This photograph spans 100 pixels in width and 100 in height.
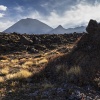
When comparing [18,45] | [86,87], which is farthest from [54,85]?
[18,45]

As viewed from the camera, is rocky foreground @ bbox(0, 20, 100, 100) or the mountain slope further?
the mountain slope

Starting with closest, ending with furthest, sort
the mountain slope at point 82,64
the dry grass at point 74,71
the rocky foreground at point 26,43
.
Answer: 1. the mountain slope at point 82,64
2. the dry grass at point 74,71
3. the rocky foreground at point 26,43

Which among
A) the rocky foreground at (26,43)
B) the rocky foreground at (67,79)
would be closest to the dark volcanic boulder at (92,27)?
the rocky foreground at (67,79)

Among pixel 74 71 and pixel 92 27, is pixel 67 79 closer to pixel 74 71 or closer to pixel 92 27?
pixel 74 71

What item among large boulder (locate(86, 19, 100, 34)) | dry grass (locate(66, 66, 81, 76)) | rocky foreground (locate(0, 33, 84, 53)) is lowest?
rocky foreground (locate(0, 33, 84, 53))

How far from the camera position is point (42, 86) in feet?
48.6

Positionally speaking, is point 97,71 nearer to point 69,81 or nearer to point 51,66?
point 69,81

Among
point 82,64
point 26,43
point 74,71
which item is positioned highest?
point 82,64

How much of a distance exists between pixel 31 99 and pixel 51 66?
6452 millimetres

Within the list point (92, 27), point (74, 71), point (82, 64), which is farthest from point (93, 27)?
point (74, 71)

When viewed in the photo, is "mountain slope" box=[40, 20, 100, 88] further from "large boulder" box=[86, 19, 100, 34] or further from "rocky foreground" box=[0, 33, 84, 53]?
"rocky foreground" box=[0, 33, 84, 53]

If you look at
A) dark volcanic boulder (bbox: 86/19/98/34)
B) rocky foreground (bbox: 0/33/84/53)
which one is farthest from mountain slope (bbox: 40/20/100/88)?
rocky foreground (bbox: 0/33/84/53)

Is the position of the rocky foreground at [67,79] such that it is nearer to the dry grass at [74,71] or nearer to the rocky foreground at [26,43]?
the dry grass at [74,71]

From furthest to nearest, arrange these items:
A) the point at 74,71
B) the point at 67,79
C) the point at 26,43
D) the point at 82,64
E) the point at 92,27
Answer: the point at 26,43, the point at 92,27, the point at 82,64, the point at 74,71, the point at 67,79
